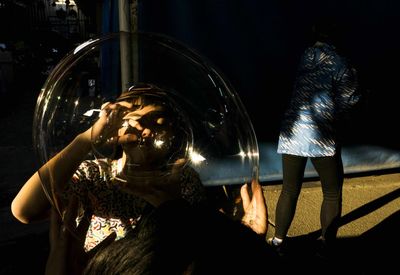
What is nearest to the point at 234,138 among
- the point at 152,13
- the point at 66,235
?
the point at 66,235

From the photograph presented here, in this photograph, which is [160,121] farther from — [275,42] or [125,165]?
[275,42]

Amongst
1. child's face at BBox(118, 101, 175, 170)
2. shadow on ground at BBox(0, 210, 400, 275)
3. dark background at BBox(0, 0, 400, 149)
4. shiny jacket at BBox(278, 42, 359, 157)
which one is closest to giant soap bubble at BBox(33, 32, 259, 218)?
child's face at BBox(118, 101, 175, 170)

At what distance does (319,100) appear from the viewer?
2709 mm

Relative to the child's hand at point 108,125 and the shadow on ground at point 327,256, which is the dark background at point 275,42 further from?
the child's hand at point 108,125

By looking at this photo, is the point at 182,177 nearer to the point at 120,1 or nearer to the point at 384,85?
the point at 120,1

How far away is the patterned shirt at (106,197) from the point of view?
1.26 m

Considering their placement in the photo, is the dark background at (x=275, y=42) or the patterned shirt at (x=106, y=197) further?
the dark background at (x=275, y=42)

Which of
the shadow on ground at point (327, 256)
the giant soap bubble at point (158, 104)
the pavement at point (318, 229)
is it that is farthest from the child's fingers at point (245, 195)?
the shadow on ground at point (327, 256)

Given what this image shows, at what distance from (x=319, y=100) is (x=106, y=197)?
1734mm

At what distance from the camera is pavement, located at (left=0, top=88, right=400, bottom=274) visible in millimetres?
3285

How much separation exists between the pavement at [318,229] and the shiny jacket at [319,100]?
0.73 metres

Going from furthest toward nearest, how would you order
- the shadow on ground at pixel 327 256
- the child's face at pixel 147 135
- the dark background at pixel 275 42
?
1. the dark background at pixel 275 42
2. the shadow on ground at pixel 327 256
3. the child's face at pixel 147 135

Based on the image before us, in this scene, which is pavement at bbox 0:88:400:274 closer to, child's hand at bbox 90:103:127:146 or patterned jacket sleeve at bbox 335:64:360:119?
patterned jacket sleeve at bbox 335:64:360:119

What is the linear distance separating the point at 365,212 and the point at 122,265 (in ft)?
12.4
